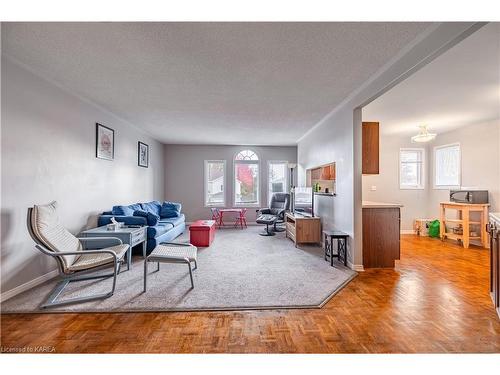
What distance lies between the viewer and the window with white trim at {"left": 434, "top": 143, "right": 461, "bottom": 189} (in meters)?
5.74

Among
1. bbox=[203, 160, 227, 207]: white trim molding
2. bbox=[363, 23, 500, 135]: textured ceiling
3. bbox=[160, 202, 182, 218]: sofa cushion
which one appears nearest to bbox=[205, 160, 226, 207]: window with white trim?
bbox=[203, 160, 227, 207]: white trim molding

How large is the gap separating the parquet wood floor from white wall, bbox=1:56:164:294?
0.84 meters

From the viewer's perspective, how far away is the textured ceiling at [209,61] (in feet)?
6.92

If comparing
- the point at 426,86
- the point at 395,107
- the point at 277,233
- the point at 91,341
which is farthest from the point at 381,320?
the point at 277,233

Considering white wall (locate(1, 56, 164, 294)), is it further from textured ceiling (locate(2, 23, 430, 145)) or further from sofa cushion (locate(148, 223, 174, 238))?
sofa cushion (locate(148, 223, 174, 238))

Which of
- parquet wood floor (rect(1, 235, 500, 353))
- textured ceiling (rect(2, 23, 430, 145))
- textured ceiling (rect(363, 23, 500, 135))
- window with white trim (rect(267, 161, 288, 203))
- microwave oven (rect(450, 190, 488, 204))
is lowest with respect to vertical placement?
parquet wood floor (rect(1, 235, 500, 353))

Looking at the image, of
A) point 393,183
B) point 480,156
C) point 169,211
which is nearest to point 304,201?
point 393,183

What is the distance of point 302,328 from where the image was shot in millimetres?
2039

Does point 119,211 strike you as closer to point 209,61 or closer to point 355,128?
point 209,61

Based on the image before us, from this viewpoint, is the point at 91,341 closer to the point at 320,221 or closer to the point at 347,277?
the point at 347,277

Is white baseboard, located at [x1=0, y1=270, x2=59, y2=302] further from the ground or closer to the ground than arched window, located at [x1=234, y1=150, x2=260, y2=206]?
closer to the ground

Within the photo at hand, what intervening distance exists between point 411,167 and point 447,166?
757mm

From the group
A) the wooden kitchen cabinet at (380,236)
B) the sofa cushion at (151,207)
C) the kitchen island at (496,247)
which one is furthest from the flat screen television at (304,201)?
the sofa cushion at (151,207)

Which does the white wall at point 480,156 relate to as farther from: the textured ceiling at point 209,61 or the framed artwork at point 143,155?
the framed artwork at point 143,155
